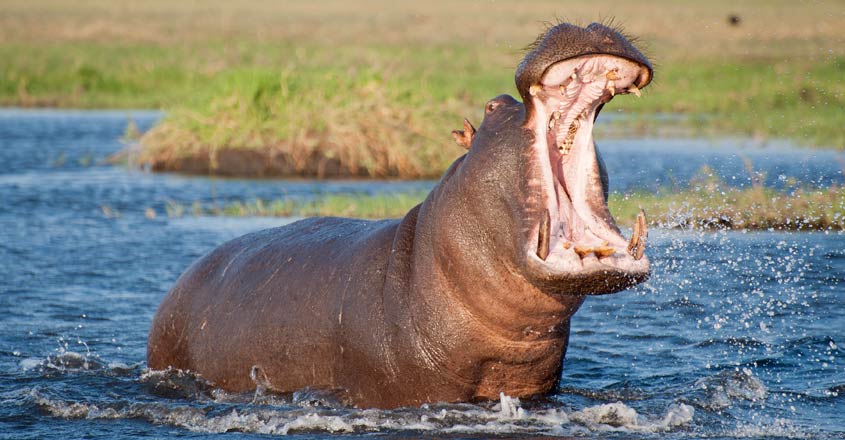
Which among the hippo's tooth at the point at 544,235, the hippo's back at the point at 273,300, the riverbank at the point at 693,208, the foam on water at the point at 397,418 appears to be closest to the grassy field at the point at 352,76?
the hippo's tooth at the point at 544,235

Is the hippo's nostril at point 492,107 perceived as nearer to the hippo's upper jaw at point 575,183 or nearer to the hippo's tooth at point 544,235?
the hippo's upper jaw at point 575,183

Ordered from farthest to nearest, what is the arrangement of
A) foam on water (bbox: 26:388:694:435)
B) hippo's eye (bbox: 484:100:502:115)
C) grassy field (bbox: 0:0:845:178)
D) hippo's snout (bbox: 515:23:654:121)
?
grassy field (bbox: 0:0:845:178) → foam on water (bbox: 26:388:694:435) → hippo's eye (bbox: 484:100:502:115) → hippo's snout (bbox: 515:23:654:121)

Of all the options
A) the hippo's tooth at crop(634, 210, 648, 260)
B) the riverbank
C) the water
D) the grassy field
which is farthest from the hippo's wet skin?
the riverbank

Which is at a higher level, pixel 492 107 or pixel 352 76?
pixel 352 76

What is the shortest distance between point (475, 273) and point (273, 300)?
128 cm

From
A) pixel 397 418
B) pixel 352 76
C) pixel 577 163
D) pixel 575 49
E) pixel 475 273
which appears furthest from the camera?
pixel 352 76

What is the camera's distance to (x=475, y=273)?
4750 millimetres

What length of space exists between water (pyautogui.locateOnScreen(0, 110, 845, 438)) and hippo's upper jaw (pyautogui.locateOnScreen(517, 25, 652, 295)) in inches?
33.9

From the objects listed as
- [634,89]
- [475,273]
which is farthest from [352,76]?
[634,89]

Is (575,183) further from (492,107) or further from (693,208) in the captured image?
(693,208)

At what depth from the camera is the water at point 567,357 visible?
209 inches

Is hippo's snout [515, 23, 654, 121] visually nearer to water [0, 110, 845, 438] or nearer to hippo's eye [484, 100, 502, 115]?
hippo's eye [484, 100, 502, 115]

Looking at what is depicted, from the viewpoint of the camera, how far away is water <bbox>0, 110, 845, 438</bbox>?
209 inches

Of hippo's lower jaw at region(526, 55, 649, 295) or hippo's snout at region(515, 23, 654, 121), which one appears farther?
hippo's lower jaw at region(526, 55, 649, 295)
